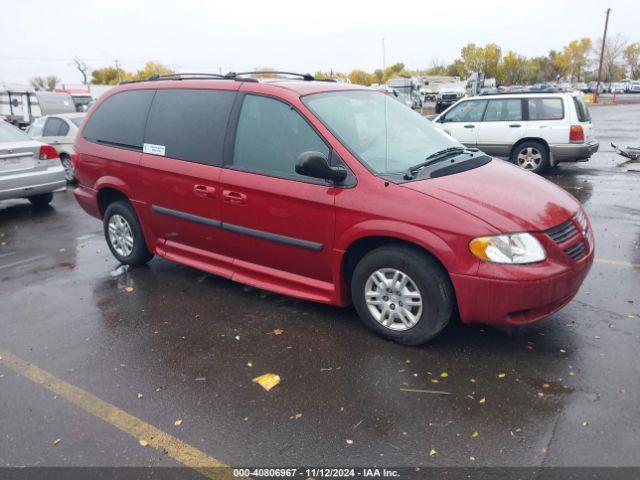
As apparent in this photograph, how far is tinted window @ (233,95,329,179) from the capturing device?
4172mm

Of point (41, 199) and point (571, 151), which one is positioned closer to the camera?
point (41, 199)

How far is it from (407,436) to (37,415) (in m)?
2.25

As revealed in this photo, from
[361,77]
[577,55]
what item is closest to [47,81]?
[361,77]

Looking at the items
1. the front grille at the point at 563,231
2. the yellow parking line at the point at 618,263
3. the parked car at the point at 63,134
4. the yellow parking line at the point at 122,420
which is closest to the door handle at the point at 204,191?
the yellow parking line at the point at 122,420

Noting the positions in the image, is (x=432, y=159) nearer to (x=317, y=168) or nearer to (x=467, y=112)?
(x=317, y=168)

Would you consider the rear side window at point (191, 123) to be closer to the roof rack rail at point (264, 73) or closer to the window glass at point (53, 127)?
the roof rack rail at point (264, 73)

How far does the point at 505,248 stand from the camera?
11.2 ft

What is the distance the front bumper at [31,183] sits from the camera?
827 cm

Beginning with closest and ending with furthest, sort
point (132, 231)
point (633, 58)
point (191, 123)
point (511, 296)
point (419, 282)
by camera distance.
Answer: point (511, 296), point (419, 282), point (191, 123), point (132, 231), point (633, 58)

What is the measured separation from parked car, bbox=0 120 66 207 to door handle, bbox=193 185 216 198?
16.9 ft

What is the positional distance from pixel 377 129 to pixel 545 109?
7.89 metres

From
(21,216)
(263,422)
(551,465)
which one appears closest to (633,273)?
(551,465)

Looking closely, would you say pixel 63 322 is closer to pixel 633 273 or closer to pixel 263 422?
pixel 263 422

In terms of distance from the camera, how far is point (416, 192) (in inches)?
144
